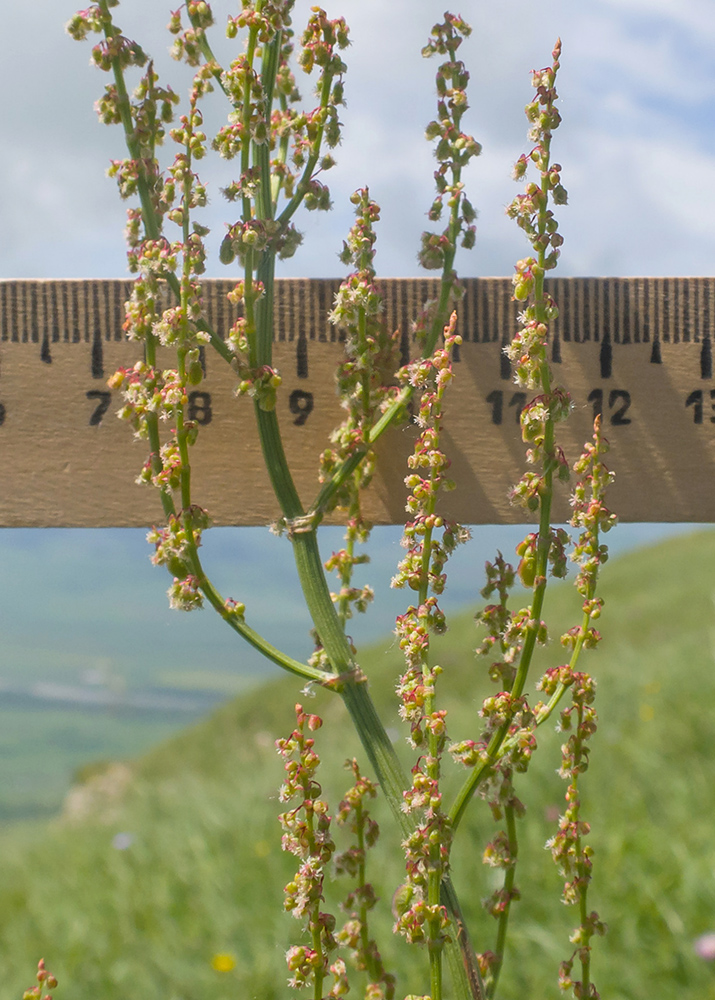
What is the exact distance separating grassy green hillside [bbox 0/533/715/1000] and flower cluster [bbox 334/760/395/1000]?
159cm

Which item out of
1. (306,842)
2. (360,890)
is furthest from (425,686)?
A: (360,890)

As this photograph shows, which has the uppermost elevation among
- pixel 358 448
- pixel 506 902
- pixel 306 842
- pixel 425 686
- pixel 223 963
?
pixel 358 448

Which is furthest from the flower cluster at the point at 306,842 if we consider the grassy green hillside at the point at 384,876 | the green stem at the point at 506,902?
the grassy green hillside at the point at 384,876

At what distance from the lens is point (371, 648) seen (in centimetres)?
1309

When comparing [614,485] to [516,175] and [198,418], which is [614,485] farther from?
[198,418]

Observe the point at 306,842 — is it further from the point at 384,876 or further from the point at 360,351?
the point at 384,876

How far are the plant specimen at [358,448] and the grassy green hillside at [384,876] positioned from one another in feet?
5.69

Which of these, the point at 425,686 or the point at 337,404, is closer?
the point at 425,686

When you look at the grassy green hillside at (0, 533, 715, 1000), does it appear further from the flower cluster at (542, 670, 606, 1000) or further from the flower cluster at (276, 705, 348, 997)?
the flower cluster at (276, 705, 348, 997)

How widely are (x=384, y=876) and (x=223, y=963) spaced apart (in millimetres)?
688

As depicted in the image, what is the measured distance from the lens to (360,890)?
1.14 m

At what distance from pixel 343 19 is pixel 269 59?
0.12 metres

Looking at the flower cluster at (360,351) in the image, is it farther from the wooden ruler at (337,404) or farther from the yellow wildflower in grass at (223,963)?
the yellow wildflower in grass at (223,963)

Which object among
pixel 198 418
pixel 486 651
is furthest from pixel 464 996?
pixel 198 418
